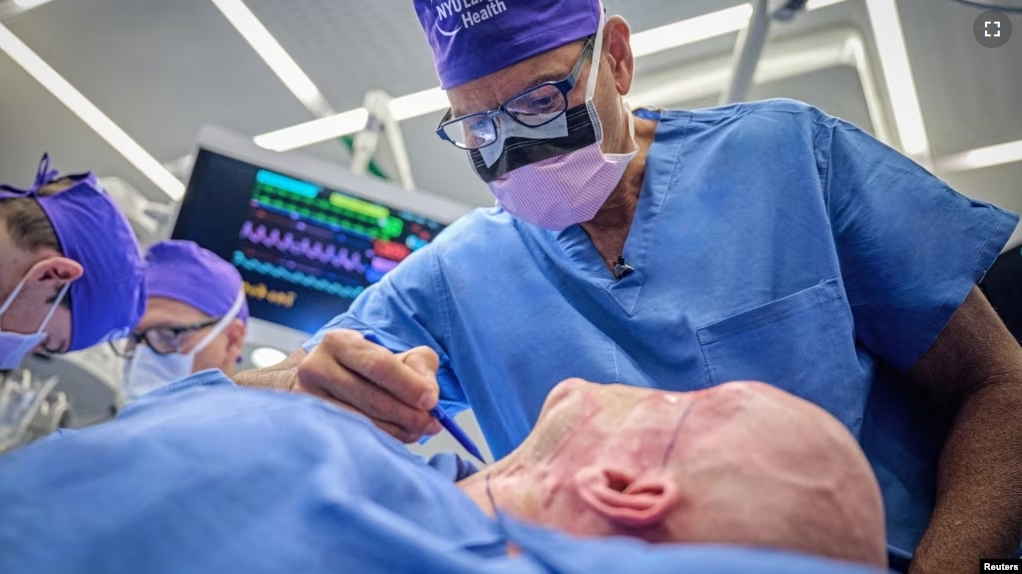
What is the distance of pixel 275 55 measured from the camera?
3.02 m

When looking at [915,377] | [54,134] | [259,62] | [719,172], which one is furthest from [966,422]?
[54,134]

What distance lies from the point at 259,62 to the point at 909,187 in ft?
8.44

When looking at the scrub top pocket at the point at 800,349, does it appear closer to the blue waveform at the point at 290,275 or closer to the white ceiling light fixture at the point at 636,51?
the white ceiling light fixture at the point at 636,51

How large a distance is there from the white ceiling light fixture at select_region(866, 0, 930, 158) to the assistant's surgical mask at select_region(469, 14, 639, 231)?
1.71 m

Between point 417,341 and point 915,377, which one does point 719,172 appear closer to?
point 915,377

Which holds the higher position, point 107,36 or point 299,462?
point 107,36

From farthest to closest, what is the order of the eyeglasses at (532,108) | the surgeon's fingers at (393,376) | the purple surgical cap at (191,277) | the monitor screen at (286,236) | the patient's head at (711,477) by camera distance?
the monitor screen at (286,236), the purple surgical cap at (191,277), the eyeglasses at (532,108), the surgeon's fingers at (393,376), the patient's head at (711,477)

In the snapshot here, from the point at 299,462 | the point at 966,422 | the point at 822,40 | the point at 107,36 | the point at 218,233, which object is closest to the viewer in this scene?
the point at 299,462

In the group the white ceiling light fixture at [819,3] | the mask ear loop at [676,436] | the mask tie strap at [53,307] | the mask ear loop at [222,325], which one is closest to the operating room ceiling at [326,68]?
the white ceiling light fixture at [819,3]

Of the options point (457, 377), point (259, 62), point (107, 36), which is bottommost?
point (457, 377)

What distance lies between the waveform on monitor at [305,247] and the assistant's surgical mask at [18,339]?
701mm

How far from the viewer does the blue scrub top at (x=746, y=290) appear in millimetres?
1132

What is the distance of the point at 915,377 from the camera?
1.19 metres

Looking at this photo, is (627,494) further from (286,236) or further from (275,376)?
(286,236)
